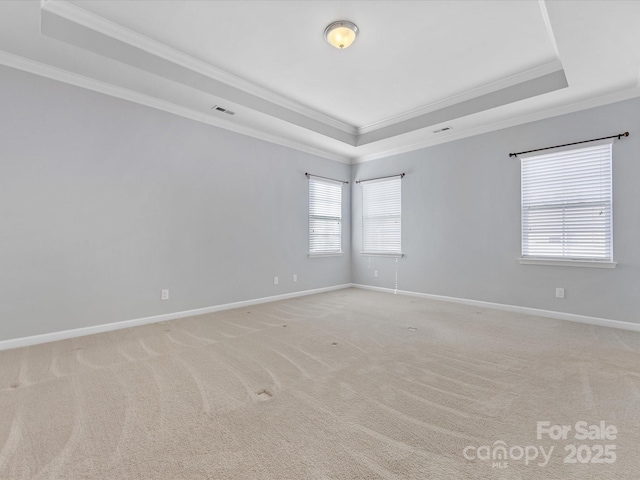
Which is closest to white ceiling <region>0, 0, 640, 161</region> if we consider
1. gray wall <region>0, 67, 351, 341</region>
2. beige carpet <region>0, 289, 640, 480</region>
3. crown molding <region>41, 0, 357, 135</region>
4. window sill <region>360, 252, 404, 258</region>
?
crown molding <region>41, 0, 357, 135</region>

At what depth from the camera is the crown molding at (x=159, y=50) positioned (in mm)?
2566

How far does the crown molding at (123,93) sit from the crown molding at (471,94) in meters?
1.61

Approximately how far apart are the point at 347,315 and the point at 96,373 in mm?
2756

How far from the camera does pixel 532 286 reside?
13.7ft

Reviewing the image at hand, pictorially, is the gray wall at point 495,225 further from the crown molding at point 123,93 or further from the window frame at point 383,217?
the crown molding at point 123,93

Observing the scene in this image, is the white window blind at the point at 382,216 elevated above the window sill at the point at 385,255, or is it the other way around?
the white window blind at the point at 382,216

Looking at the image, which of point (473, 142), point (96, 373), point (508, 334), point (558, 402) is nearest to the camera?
point (558, 402)

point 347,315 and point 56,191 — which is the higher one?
point 56,191

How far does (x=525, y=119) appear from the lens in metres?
4.18

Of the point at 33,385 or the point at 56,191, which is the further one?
the point at 56,191

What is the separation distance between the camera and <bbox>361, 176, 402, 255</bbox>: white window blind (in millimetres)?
5660

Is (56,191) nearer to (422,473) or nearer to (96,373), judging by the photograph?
(96,373)

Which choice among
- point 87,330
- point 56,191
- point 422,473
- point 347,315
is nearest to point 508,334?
point 347,315

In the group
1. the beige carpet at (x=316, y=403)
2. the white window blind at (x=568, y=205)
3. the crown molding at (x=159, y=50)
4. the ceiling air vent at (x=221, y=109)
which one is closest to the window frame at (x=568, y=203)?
the white window blind at (x=568, y=205)
